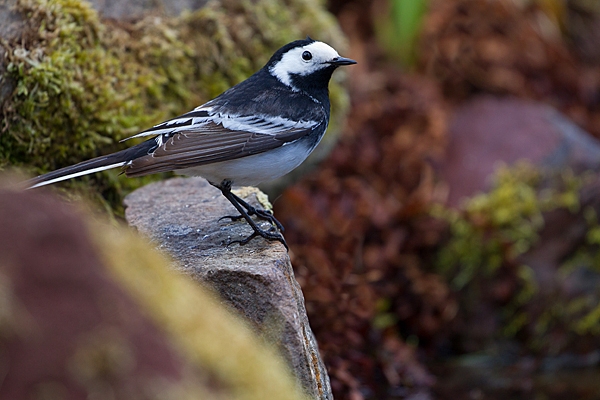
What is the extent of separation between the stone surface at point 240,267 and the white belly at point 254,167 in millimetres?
288

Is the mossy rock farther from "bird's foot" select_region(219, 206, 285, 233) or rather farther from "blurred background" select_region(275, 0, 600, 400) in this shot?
"blurred background" select_region(275, 0, 600, 400)

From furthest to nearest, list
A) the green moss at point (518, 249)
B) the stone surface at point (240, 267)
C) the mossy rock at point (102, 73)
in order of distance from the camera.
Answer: the green moss at point (518, 249) → the mossy rock at point (102, 73) → the stone surface at point (240, 267)

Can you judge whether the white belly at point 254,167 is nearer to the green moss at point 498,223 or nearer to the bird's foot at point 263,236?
the bird's foot at point 263,236

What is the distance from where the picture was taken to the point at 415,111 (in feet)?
28.0

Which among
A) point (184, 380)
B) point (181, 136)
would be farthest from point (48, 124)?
point (184, 380)

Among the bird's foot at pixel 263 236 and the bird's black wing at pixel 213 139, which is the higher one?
the bird's black wing at pixel 213 139

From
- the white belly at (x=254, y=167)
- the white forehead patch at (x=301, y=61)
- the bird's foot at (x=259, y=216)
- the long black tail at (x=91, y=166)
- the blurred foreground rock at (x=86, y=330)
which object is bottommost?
the blurred foreground rock at (x=86, y=330)

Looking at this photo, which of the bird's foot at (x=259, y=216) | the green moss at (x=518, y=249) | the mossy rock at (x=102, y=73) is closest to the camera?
the bird's foot at (x=259, y=216)

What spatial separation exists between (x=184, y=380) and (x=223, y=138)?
2868mm

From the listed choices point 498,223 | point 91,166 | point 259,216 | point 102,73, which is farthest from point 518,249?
point 91,166

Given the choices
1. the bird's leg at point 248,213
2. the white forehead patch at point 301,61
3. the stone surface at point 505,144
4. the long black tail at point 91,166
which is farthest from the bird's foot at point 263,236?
the stone surface at point 505,144

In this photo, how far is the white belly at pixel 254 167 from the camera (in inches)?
175

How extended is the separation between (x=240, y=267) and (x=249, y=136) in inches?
45.6

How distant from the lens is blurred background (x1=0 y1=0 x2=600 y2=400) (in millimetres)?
5297
